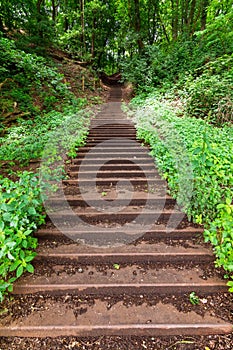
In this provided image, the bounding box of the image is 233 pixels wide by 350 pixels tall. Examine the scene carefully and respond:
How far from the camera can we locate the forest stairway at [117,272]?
1563 mm

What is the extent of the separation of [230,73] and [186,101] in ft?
4.08

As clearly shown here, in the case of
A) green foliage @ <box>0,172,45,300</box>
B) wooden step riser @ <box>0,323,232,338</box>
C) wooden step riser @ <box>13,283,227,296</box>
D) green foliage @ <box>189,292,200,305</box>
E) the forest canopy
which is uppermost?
the forest canopy

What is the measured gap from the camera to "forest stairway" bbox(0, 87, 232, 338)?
1.56 meters

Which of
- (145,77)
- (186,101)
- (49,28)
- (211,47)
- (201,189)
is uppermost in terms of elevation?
(49,28)

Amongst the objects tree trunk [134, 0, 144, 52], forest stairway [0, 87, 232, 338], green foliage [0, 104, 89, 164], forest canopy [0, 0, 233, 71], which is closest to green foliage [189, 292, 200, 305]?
forest stairway [0, 87, 232, 338]

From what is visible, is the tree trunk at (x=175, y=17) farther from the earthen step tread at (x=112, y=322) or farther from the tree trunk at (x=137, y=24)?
the earthen step tread at (x=112, y=322)

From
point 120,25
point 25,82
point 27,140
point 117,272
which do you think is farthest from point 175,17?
point 117,272

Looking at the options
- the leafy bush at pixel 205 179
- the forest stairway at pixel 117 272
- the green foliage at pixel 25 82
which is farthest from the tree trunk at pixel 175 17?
the forest stairway at pixel 117 272

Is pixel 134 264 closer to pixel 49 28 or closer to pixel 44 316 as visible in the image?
pixel 44 316

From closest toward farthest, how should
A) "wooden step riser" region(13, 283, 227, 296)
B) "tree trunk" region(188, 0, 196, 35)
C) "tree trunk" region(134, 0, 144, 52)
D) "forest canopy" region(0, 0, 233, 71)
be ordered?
"wooden step riser" region(13, 283, 227, 296), "forest canopy" region(0, 0, 233, 71), "tree trunk" region(188, 0, 196, 35), "tree trunk" region(134, 0, 144, 52)

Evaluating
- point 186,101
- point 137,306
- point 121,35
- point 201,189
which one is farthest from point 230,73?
point 121,35

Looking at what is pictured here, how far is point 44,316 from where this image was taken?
160 centimetres

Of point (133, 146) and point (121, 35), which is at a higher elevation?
point (121, 35)

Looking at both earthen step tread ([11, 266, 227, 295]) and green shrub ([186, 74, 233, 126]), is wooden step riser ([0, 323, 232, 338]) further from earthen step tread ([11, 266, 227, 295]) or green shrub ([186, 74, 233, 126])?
green shrub ([186, 74, 233, 126])
